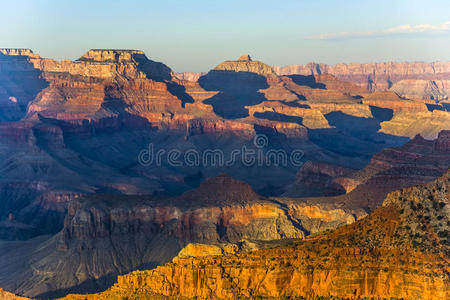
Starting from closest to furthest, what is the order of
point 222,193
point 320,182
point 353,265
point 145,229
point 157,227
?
point 353,265 < point 145,229 < point 157,227 < point 222,193 < point 320,182

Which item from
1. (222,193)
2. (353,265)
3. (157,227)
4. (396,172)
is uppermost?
(353,265)

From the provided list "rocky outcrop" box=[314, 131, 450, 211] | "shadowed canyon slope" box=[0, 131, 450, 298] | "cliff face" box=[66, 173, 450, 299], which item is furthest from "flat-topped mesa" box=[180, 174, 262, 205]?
"cliff face" box=[66, 173, 450, 299]

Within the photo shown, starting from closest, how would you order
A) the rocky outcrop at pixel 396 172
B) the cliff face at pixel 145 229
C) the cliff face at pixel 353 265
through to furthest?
the cliff face at pixel 353 265 < the cliff face at pixel 145 229 < the rocky outcrop at pixel 396 172

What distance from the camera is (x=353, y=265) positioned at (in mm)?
30453

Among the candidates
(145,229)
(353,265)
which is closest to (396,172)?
(145,229)

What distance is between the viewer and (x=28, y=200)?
143875 millimetres

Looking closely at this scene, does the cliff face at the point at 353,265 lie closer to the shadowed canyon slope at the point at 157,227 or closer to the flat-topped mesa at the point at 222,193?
the shadowed canyon slope at the point at 157,227

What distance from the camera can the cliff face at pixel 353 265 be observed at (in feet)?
96.2

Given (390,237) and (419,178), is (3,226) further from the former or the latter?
(390,237)

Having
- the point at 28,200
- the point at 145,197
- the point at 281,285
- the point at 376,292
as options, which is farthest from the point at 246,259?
the point at 28,200

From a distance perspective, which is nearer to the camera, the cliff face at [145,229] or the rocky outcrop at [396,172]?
the cliff face at [145,229]

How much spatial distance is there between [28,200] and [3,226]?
20.6 meters

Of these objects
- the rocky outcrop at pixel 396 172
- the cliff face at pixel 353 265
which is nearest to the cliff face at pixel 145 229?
the rocky outcrop at pixel 396 172

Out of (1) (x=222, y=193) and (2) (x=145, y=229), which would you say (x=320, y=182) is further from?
(2) (x=145, y=229)
